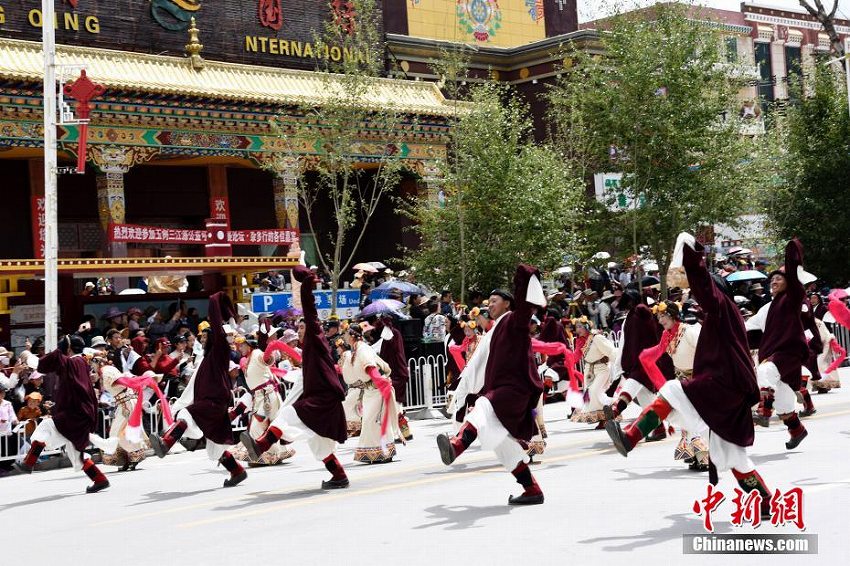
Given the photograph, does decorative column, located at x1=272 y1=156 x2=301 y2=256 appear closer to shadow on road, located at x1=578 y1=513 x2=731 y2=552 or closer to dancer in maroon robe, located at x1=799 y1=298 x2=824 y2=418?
dancer in maroon robe, located at x1=799 y1=298 x2=824 y2=418

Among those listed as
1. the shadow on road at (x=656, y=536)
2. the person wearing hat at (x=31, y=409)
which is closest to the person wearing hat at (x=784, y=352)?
the shadow on road at (x=656, y=536)

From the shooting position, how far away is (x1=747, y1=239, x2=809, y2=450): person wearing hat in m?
11.8

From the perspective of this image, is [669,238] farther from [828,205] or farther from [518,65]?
[518,65]

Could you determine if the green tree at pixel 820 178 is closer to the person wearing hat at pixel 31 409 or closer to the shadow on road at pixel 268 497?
the person wearing hat at pixel 31 409

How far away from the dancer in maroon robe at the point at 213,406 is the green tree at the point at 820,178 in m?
20.1

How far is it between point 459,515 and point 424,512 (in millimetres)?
356

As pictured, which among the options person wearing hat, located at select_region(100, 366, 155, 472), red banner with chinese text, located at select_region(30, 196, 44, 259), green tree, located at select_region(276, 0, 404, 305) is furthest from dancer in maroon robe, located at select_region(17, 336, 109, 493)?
red banner with chinese text, located at select_region(30, 196, 44, 259)

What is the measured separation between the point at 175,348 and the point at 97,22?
11.2 m

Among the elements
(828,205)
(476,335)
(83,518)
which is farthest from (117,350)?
(828,205)

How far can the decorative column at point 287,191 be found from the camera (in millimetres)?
28266

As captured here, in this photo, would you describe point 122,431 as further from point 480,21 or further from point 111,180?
point 480,21

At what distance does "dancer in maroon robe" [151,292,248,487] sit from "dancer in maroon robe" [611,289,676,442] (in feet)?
13.0

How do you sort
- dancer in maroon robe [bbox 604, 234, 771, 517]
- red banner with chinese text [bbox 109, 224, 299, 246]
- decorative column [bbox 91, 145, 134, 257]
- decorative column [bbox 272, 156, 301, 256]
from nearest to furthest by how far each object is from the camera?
dancer in maroon robe [bbox 604, 234, 771, 517], red banner with chinese text [bbox 109, 224, 299, 246], decorative column [bbox 91, 145, 134, 257], decorative column [bbox 272, 156, 301, 256]

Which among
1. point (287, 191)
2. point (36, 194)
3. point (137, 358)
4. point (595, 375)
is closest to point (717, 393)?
point (595, 375)
